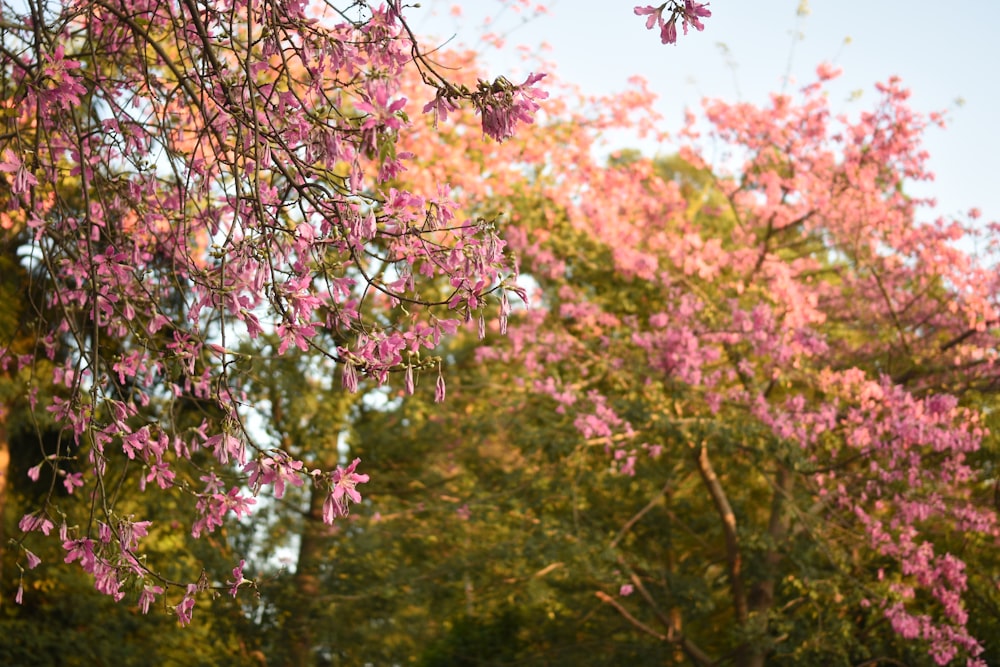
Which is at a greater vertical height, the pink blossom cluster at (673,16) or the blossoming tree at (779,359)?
the blossoming tree at (779,359)

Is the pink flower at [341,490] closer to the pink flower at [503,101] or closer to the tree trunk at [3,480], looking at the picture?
the pink flower at [503,101]

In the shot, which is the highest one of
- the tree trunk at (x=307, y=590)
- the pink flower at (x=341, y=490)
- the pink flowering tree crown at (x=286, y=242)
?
the tree trunk at (x=307, y=590)

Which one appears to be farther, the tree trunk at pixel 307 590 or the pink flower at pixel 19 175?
the tree trunk at pixel 307 590

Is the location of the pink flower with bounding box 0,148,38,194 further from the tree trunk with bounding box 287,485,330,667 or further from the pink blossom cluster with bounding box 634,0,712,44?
the tree trunk with bounding box 287,485,330,667

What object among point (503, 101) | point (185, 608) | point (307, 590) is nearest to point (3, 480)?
point (307, 590)

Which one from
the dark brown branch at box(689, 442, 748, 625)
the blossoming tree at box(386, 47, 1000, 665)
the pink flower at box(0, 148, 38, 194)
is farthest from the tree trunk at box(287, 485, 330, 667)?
the pink flower at box(0, 148, 38, 194)

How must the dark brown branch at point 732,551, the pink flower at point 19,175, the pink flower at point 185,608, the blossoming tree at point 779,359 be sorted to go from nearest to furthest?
the pink flower at point 19,175, the pink flower at point 185,608, the blossoming tree at point 779,359, the dark brown branch at point 732,551

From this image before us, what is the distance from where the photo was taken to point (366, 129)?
255 centimetres

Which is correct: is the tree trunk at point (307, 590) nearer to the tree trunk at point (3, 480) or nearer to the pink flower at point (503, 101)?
the tree trunk at point (3, 480)

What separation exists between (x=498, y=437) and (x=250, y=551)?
2.96 m

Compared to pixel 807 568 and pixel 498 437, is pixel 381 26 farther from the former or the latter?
pixel 498 437

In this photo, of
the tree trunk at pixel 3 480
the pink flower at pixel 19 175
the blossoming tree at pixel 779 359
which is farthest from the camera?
the tree trunk at pixel 3 480

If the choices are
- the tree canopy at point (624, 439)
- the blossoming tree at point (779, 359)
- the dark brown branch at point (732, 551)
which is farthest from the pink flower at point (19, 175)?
the dark brown branch at point (732, 551)

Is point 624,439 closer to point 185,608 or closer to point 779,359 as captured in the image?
point 779,359
